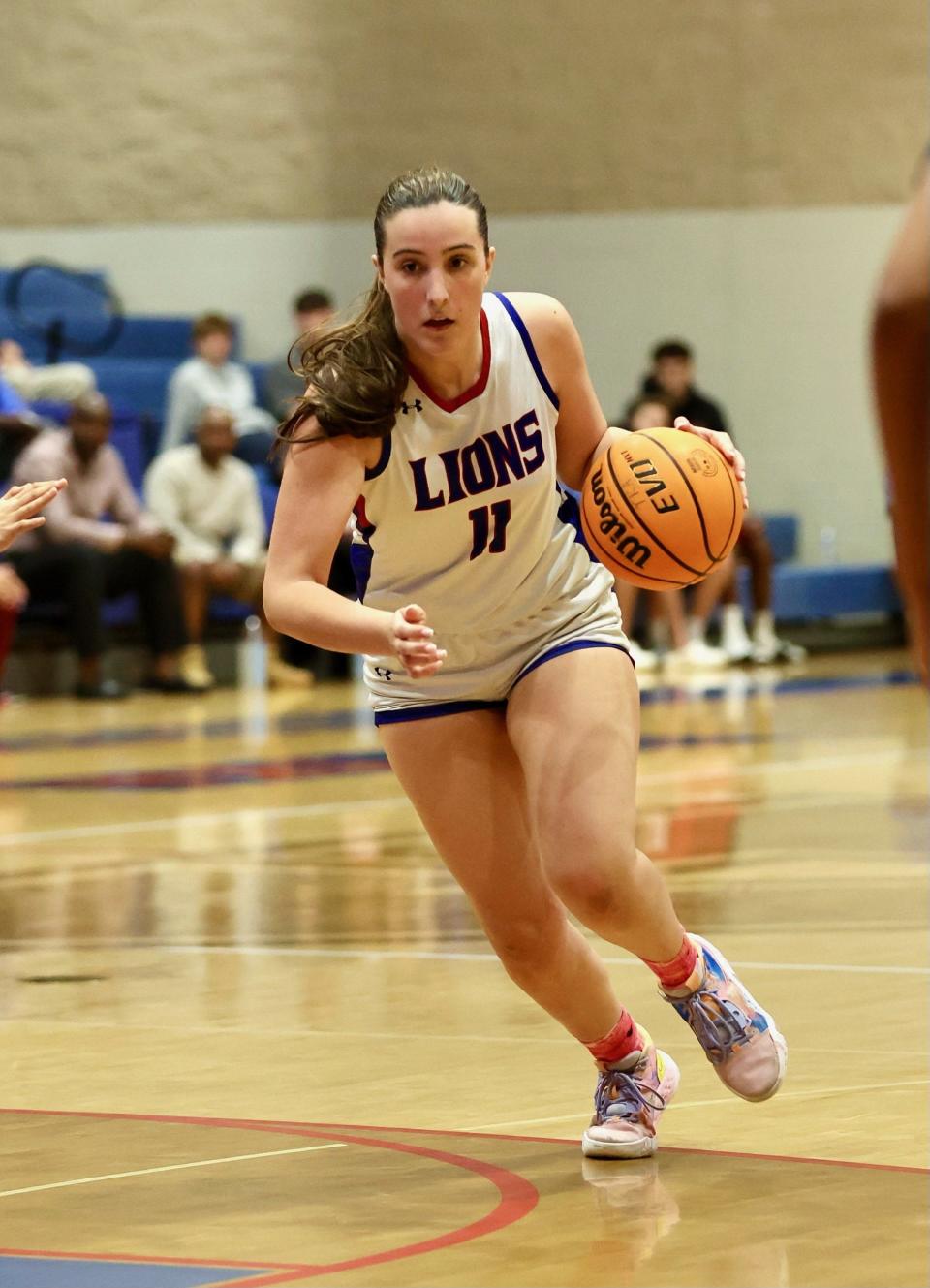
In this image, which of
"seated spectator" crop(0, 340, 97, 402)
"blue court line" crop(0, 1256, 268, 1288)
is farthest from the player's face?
"seated spectator" crop(0, 340, 97, 402)

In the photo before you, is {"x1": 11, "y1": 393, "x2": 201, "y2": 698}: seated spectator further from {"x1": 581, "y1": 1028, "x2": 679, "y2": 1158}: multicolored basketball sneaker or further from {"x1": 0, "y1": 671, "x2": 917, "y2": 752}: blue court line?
{"x1": 581, "y1": 1028, "x2": 679, "y2": 1158}: multicolored basketball sneaker

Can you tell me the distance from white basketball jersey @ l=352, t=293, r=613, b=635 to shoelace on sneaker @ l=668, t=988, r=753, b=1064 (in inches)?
28.1

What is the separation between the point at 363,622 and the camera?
372 cm

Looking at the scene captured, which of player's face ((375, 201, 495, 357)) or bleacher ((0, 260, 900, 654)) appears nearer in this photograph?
player's face ((375, 201, 495, 357))

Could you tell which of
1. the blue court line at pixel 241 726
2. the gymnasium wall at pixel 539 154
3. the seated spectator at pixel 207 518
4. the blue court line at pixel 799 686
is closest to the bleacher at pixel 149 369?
the gymnasium wall at pixel 539 154

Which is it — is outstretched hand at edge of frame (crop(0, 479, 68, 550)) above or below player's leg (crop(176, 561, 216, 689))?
below

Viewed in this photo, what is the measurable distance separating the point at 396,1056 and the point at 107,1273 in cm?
159

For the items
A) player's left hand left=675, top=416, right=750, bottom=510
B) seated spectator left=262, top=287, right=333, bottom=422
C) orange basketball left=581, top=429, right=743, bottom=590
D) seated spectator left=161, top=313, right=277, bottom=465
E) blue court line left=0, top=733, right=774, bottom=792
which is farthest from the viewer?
seated spectator left=262, top=287, right=333, bottom=422

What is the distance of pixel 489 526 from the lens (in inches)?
163

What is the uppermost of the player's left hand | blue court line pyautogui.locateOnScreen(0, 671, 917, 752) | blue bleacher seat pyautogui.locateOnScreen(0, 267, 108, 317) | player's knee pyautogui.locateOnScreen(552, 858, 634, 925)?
blue bleacher seat pyautogui.locateOnScreen(0, 267, 108, 317)

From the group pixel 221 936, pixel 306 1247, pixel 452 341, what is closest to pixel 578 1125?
pixel 306 1247

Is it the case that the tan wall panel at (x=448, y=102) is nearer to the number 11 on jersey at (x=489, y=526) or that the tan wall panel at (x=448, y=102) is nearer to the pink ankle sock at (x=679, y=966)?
the number 11 on jersey at (x=489, y=526)

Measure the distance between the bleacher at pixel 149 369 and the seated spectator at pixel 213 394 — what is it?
1.02ft

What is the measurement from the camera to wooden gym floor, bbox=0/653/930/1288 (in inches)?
136
